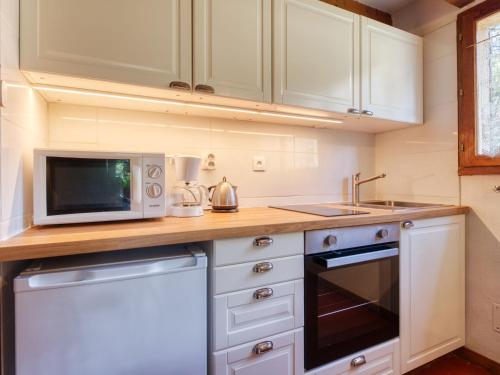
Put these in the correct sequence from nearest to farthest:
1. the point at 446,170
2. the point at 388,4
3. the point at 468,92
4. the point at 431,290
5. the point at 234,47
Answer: the point at 234,47 < the point at 431,290 < the point at 468,92 < the point at 446,170 < the point at 388,4

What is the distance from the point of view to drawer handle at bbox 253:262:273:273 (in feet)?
3.45

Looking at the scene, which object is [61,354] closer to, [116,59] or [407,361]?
[116,59]

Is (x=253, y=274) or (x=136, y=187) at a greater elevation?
(x=136, y=187)

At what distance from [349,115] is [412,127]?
69 cm

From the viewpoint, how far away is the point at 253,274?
1.05 metres

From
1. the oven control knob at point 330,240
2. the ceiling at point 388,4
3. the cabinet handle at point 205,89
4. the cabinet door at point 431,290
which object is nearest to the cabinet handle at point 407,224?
the cabinet door at point 431,290

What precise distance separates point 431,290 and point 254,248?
1166mm

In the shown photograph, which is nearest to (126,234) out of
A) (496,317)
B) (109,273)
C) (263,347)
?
(109,273)

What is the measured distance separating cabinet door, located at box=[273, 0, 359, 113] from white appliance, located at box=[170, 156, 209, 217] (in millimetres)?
547

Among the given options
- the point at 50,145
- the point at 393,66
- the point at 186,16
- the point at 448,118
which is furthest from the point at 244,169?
the point at 448,118

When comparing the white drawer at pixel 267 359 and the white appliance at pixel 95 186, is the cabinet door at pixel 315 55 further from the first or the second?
the white drawer at pixel 267 359

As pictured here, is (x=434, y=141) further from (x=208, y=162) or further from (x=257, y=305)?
(x=257, y=305)

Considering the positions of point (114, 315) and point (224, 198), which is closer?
point (114, 315)

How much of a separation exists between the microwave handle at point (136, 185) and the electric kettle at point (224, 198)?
0.46 meters
